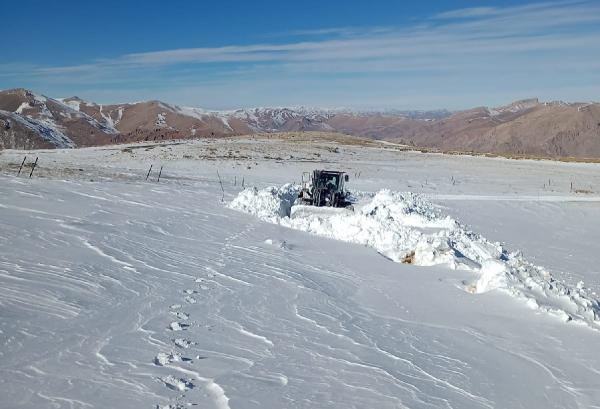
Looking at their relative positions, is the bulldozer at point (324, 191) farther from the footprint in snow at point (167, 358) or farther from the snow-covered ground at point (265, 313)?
the footprint in snow at point (167, 358)

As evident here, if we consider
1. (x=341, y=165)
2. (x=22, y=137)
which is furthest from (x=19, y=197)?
(x=22, y=137)

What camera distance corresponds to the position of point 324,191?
21109 millimetres

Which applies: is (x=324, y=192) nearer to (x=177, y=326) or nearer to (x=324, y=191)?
(x=324, y=191)

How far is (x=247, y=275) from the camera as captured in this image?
34.0 feet

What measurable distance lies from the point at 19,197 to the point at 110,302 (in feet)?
29.9

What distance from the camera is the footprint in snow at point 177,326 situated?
692 centimetres

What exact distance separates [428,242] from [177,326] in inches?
345

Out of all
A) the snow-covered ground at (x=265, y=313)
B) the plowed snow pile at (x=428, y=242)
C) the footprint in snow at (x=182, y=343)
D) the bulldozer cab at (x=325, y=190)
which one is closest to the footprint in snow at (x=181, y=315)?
the snow-covered ground at (x=265, y=313)

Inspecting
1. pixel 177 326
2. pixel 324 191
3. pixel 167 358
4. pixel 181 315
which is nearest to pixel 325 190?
pixel 324 191

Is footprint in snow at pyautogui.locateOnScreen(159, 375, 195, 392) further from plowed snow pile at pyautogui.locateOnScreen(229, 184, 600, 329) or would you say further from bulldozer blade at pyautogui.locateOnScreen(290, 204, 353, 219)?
bulldozer blade at pyautogui.locateOnScreen(290, 204, 353, 219)

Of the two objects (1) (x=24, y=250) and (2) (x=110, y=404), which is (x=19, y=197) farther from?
(2) (x=110, y=404)

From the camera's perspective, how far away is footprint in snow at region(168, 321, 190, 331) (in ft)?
22.7

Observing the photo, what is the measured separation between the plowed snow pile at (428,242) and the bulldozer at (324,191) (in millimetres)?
833

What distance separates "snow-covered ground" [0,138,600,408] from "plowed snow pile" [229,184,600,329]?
77 mm
